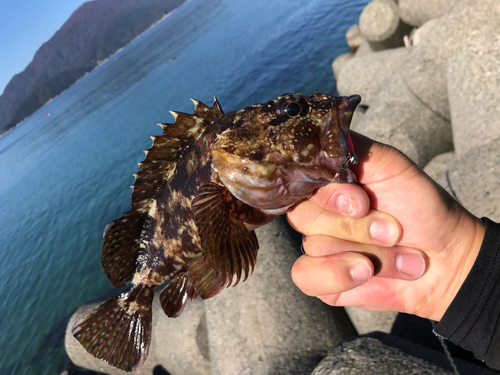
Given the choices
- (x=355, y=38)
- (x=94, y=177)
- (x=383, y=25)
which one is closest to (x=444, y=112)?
(x=383, y=25)

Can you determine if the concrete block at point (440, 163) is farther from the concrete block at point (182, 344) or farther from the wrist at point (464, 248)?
the concrete block at point (182, 344)

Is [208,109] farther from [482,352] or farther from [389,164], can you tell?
[482,352]

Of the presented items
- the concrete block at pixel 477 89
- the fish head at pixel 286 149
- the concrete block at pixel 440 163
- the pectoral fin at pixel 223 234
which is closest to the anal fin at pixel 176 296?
the pectoral fin at pixel 223 234

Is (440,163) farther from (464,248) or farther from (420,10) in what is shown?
(420,10)

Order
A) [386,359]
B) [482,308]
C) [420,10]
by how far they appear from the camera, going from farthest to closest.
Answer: [420,10]
[386,359]
[482,308]

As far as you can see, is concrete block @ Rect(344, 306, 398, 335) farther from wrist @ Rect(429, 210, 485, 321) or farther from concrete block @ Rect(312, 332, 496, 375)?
wrist @ Rect(429, 210, 485, 321)
